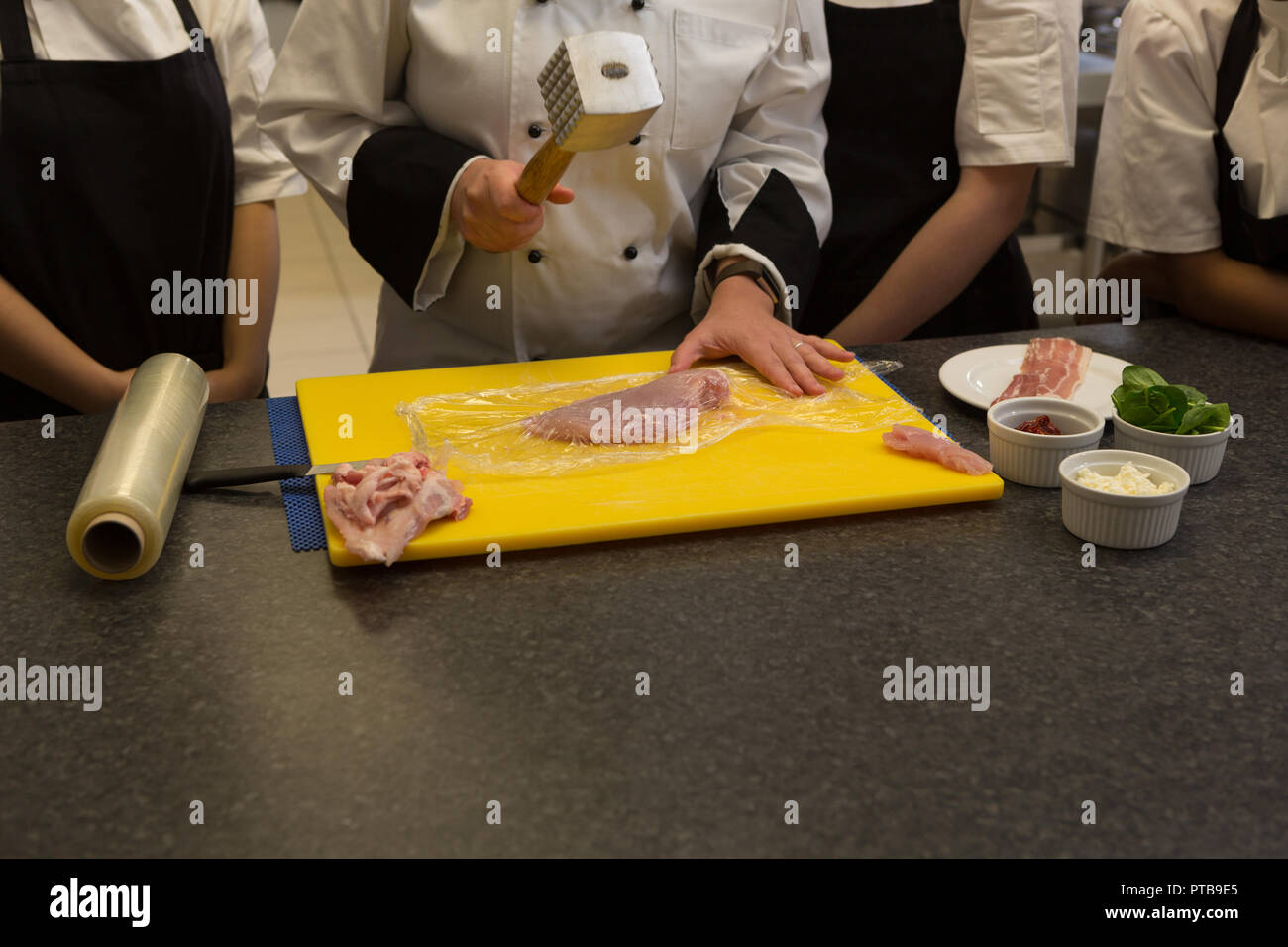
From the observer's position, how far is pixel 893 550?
40.8 inches

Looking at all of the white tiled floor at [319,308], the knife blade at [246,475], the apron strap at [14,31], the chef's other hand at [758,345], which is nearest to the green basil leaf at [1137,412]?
the chef's other hand at [758,345]

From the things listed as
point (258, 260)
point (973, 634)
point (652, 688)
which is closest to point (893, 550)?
point (973, 634)

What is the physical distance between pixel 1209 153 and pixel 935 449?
791mm

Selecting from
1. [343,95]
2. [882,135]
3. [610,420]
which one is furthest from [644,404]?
[882,135]

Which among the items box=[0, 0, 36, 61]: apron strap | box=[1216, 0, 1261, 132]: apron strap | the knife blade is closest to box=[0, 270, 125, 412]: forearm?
box=[0, 0, 36, 61]: apron strap

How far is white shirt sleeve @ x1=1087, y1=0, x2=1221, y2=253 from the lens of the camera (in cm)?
158

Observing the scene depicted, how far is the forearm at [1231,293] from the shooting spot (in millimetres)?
1512

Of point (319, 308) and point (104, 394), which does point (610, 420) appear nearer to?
point (104, 394)

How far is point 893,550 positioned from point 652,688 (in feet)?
0.98

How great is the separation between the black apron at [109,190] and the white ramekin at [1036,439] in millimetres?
1202

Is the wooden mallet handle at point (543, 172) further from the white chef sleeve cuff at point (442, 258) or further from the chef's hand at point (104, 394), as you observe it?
the chef's hand at point (104, 394)

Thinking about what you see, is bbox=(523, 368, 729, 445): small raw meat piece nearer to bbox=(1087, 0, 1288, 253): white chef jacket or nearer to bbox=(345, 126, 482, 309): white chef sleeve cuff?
bbox=(345, 126, 482, 309): white chef sleeve cuff
